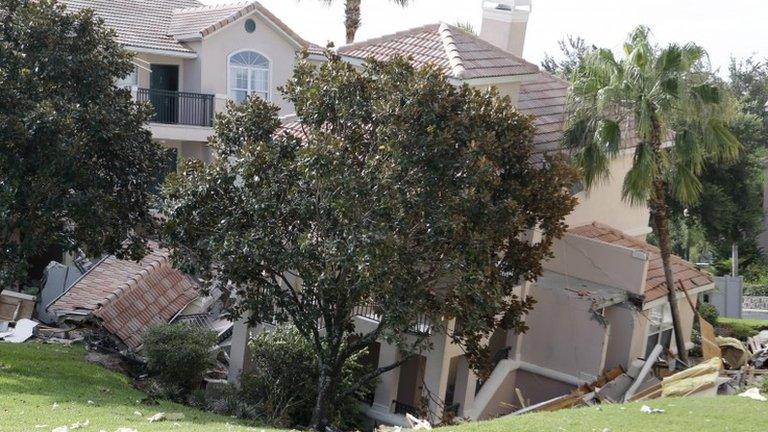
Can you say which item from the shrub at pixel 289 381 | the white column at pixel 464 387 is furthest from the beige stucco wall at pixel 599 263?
the shrub at pixel 289 381

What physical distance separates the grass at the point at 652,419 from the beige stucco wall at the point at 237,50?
2040 cm

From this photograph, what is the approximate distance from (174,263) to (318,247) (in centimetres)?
304

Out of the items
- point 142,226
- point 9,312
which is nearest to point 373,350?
point 142,226

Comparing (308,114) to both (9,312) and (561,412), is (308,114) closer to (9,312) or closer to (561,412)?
(561,412)

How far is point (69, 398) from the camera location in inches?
792

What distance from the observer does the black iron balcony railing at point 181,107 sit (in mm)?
34562

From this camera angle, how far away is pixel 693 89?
945 inches

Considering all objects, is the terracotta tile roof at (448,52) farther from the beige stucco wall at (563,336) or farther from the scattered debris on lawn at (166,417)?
the scattered debris on lawn at (166,417)

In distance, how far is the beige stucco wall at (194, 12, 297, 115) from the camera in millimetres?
35906

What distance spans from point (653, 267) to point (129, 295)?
13.5 m

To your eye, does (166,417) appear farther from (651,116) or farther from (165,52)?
(165,52)

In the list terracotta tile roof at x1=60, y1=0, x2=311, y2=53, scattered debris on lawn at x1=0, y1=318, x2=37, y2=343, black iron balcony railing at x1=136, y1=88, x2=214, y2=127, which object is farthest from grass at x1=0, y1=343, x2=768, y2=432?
terracotta tile roof at x1=60, y1=0, x2=311, y2=53

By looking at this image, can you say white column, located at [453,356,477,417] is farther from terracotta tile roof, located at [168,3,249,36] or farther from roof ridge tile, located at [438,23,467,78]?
terracotta tile roof, located at [168,3,249,36]

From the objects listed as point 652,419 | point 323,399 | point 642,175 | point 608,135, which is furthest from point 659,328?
point 652,419
